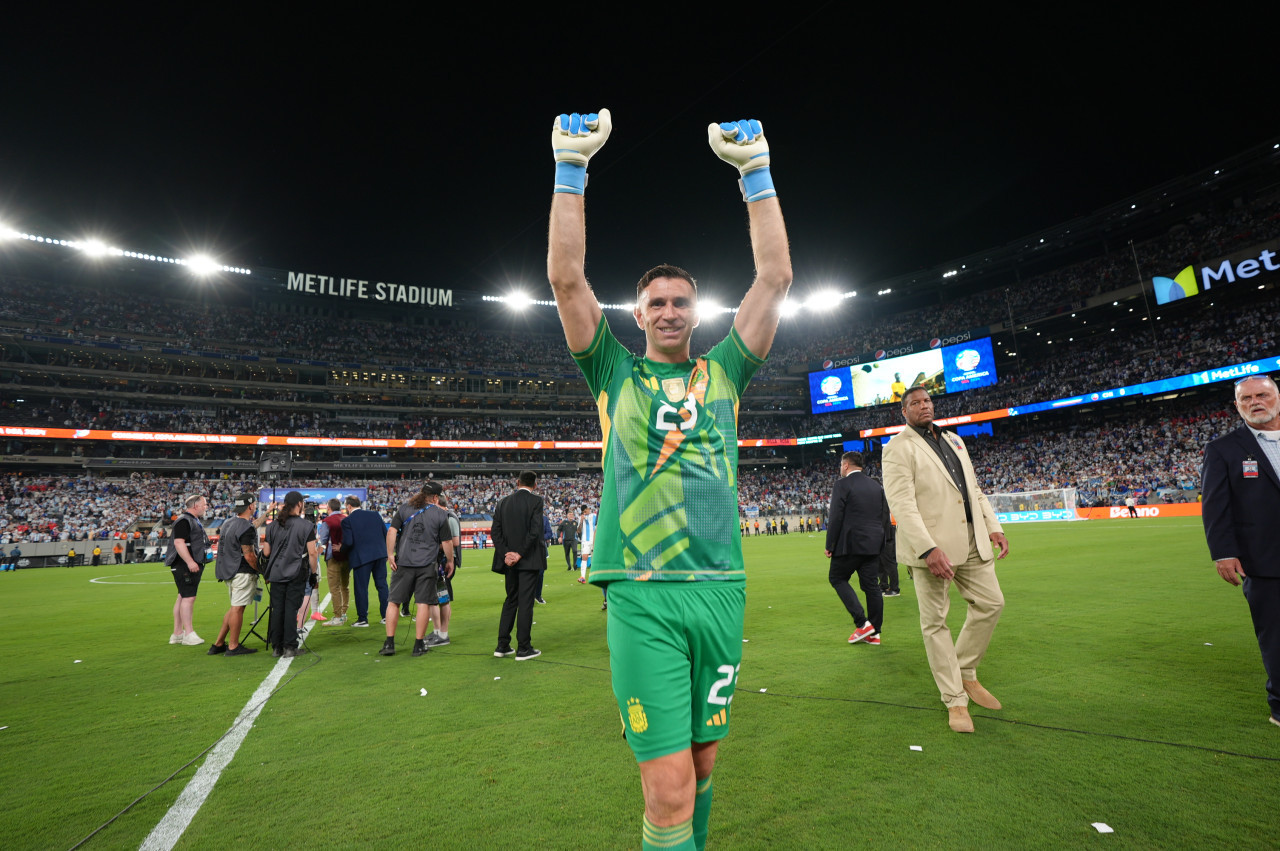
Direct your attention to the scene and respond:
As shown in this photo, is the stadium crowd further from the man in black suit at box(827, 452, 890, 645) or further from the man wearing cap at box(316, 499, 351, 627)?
the man in black suit at box(827, 452, 890, 645)

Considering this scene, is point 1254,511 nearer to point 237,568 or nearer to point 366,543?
point 366,543

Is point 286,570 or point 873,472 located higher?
point 873,472

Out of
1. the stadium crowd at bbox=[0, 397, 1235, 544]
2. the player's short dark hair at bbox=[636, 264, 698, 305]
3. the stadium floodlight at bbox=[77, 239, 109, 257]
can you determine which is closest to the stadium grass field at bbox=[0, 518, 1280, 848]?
the player's short dark hair at bbox=[636, 264, 698, 305]

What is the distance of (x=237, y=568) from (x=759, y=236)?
8666mm

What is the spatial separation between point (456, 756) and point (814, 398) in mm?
51198

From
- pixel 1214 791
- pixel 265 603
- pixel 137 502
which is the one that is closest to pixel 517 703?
pixel 1214 791

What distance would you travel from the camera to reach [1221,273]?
35656 millimetres

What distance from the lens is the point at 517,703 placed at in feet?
17.0

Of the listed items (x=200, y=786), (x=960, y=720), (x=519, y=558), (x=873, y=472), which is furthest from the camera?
(x=873, y=472)

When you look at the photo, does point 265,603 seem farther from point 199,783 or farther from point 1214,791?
point 1214,791

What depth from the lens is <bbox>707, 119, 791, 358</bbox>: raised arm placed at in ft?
7.50

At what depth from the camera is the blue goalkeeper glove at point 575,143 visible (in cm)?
216

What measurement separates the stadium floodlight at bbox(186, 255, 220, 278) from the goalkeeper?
6039 cm

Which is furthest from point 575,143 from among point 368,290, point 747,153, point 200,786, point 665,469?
point 368,290
